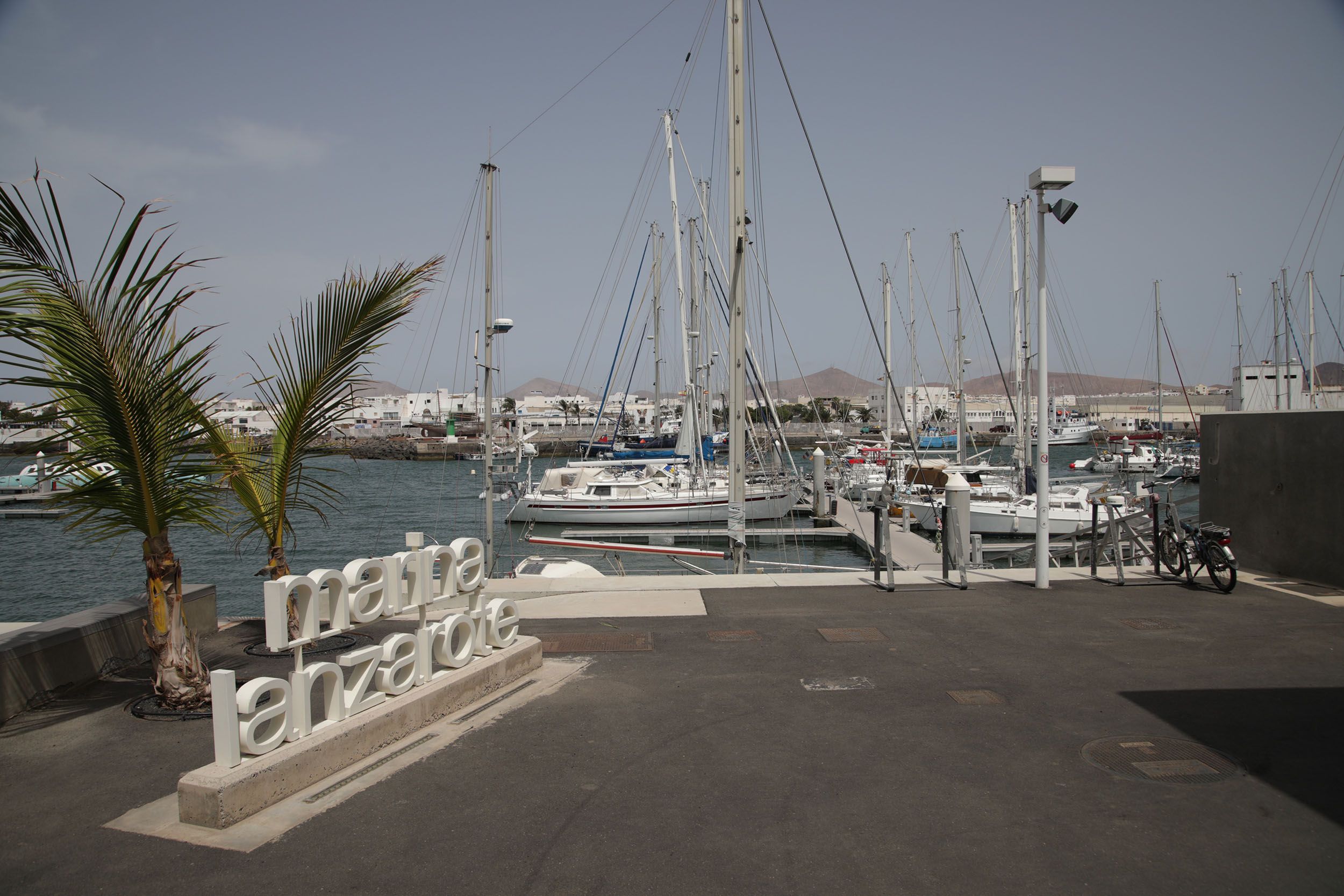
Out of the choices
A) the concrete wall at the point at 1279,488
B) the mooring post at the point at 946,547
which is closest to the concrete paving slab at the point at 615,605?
the mooring post at the point at 946,547

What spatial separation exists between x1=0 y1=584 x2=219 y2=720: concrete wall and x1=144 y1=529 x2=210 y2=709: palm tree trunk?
Answer: 75cm

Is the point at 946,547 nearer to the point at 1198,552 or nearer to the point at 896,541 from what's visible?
the point at 1198,552

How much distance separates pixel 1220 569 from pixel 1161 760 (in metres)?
6.22

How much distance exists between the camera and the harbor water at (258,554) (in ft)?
81.1

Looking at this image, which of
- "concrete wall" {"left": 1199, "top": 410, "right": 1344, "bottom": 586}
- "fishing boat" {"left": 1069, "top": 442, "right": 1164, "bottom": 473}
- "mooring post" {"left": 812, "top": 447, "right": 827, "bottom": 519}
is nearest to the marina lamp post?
"concrete wall" {"left": 1199, "top": 410, "right": 1344, "bottom": 586}

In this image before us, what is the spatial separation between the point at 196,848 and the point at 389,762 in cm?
131

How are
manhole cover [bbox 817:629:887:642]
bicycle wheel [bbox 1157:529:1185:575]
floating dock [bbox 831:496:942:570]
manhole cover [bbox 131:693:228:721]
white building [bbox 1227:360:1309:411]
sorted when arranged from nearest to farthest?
1. manhole cover [bbox 131:693:228:721]
2. manhole cover [bbox 817:629:887:642]
3. bicycle wheel [bbox 1157:529:1185:575]
4. white building [bbox 1227:360:1309:411]
5. floating dock [bbox 831:496:942:570]

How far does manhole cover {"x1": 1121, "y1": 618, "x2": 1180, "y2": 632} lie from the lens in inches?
357

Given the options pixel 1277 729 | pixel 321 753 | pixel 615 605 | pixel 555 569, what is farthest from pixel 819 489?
pixel 321 753

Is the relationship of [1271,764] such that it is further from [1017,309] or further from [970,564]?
[1017,309]

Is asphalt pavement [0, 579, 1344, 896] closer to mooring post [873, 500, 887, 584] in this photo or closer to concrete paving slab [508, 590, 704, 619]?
concrete paving slab [508, 590, 704, 619]

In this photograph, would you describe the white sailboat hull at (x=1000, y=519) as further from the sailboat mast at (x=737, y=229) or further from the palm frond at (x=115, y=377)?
the palm frond at (x=115, y=377)

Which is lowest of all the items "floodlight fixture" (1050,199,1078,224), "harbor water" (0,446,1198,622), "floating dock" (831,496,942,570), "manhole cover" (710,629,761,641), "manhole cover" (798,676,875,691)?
"harbor water" (0,446,1198,622)

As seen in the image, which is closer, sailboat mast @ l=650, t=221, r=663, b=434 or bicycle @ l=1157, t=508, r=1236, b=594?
bicycle @ l=1157, t=508, r=1236, b=594
